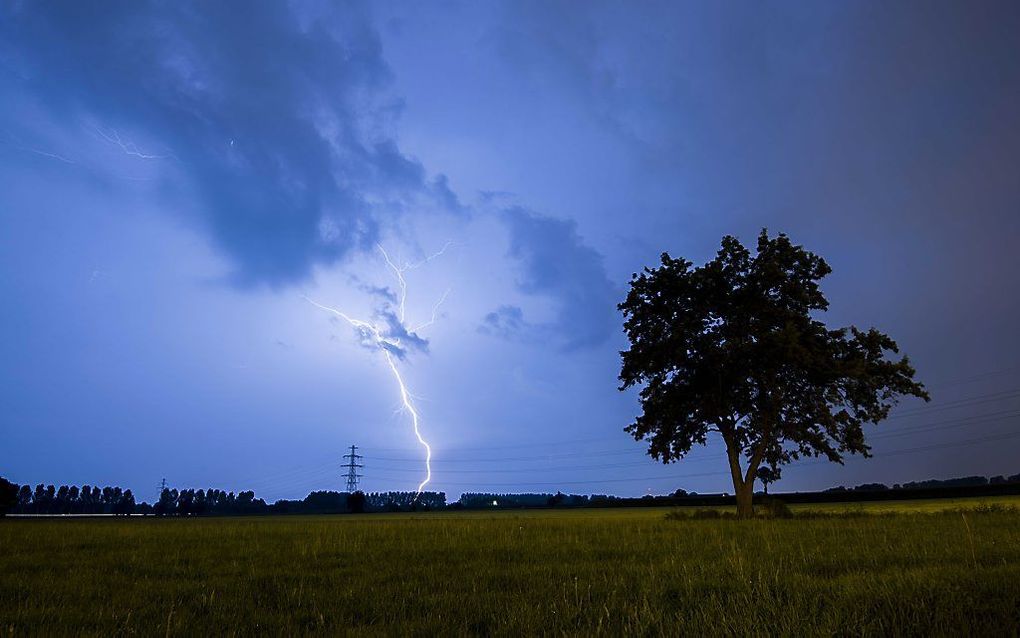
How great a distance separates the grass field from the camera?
4.42 meters

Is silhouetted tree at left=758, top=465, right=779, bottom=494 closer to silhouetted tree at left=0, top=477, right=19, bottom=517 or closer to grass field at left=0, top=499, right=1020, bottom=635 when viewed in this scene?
grass field at left=0, top=499, right=1020, bottom=635

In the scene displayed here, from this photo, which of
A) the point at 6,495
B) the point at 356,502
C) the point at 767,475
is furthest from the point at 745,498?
the point at 356,502

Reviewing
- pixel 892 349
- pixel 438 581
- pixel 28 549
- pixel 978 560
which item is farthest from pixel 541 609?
pixel 892 349

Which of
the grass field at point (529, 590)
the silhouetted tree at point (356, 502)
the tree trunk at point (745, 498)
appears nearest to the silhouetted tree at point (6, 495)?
the silhouetted tree at point (356, 502)

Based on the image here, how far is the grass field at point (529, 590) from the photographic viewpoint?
442 cm

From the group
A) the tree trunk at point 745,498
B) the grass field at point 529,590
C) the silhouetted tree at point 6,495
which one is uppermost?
the silhouetted tree at point 6,495

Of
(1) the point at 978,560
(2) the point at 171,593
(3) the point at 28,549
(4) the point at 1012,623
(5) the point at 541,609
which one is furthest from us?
(3) the point at 28,549

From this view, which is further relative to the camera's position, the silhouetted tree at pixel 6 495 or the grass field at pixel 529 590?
the silhouetted tree at pixel 6 495

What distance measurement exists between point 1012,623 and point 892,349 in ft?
102

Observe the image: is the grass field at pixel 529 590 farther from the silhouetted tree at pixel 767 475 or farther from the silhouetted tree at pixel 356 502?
the silhouetted tree at pixel 356 502

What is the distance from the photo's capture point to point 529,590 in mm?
6176

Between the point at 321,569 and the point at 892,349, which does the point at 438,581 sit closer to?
the point at 321,569

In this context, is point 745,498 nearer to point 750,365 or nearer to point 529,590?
point 750,365

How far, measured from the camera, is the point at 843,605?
4.83m
